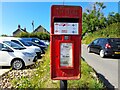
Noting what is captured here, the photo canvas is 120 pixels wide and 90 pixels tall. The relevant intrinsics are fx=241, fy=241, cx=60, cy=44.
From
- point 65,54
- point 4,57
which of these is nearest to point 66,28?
point 65,54

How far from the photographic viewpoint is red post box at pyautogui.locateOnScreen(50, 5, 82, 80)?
4.42m

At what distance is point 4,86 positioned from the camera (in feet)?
23.6

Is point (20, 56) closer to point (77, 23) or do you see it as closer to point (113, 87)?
point (113, 87)

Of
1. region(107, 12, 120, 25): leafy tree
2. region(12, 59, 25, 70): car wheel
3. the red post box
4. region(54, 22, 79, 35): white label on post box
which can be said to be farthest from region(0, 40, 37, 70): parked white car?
region(107, 12, 120, 25): leafy tree

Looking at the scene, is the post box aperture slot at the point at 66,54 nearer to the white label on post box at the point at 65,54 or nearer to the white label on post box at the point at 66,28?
the white label on post box at the point at 65,54

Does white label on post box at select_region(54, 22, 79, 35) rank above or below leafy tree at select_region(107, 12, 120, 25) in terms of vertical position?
below

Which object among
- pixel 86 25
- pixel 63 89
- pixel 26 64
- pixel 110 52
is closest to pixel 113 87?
pixel 63 89

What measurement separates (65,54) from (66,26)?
524 mm

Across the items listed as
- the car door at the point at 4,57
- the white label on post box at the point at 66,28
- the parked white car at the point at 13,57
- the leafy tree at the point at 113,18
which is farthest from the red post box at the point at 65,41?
the leafy tree at the point at 113,18

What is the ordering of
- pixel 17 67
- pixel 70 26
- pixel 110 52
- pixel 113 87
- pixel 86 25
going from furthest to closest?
pixel 86 25 → pixel 110 52 → pixel 17 67 → pixel 113 87 → pixel 70 26

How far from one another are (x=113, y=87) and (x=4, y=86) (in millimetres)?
3209

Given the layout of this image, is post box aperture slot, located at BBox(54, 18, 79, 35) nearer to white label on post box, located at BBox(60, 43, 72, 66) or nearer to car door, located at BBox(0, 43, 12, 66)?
white label on post box, located at BBox(60, 43, 72, 66)

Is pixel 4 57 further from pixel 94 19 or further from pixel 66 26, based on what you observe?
pixel 94 19

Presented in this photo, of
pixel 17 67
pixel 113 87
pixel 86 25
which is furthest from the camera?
pixel 86 25
